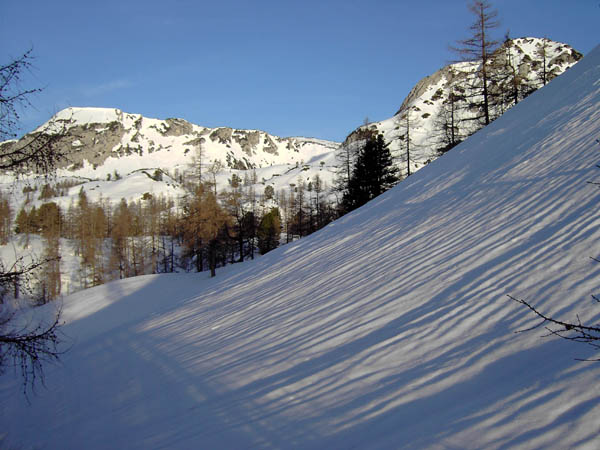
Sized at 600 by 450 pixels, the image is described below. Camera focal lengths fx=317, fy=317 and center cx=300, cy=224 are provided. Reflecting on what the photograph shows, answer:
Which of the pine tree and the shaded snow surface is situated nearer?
the shaded snow surface

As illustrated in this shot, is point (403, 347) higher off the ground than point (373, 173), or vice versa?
point (373, 173)

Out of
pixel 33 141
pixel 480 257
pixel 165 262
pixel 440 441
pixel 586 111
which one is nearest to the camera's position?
pixel 440 441

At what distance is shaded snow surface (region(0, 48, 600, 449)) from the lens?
2.59m

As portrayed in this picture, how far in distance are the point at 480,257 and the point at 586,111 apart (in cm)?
633

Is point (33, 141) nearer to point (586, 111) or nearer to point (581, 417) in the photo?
point (581, 417)

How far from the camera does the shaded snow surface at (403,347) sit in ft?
8.51

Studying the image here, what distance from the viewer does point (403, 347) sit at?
3.63 meters

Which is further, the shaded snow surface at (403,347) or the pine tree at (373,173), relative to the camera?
the pine tree at (373,173)

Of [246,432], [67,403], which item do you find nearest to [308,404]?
[246,432]

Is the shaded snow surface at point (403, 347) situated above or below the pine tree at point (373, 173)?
below

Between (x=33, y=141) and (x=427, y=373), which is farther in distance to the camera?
(x=33, y=141)

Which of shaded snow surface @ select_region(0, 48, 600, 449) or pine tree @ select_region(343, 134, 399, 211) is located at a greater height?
pine tree @ select_region(343, 134, 399, 211)

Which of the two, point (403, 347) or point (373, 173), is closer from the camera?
point (403, 347)

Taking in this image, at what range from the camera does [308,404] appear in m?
3.27
